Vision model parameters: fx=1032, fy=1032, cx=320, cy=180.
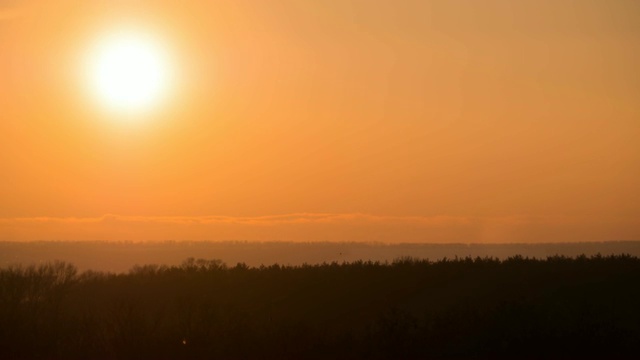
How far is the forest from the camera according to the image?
72.0 ft

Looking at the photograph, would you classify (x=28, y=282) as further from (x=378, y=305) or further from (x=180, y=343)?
(x=378, y=305)

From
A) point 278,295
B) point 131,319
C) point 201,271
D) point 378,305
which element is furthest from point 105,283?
point 131,319

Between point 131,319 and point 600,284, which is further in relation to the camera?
point 600,284

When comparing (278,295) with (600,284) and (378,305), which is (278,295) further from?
(600,284)

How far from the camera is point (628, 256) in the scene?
145 feet

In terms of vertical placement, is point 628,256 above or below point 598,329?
above

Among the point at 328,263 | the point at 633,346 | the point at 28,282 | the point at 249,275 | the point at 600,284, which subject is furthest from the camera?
the point at 328,263

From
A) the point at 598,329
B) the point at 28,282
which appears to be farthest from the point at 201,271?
the point at 598,329

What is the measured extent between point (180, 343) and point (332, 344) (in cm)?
335

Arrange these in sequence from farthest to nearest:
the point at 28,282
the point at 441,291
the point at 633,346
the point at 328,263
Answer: the point at 328,263
the point at 441,291
the point at 28,282
the point at 633,346

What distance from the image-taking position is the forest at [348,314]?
21938 mm

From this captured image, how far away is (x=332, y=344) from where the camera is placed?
22031mm

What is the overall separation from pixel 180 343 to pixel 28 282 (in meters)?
10.9

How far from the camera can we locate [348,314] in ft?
125
